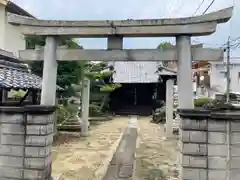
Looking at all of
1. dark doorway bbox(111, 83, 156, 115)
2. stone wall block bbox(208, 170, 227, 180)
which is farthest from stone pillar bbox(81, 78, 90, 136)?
dark doorway bbox(111, 83, 156, 115)

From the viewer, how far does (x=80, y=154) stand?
26.0 feet

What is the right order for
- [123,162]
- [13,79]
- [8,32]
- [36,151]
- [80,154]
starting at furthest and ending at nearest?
[8,32], [80,154], [123,162], [13,79], [36,151]

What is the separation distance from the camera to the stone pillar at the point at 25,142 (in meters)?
4.59

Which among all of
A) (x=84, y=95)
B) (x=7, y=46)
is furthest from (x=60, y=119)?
(x=7, y=46)

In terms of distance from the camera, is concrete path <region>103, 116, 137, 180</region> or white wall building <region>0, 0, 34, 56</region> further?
white wall building <region>0, 0, 34, 56</region>

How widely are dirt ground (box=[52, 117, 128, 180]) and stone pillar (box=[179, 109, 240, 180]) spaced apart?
2408 mm

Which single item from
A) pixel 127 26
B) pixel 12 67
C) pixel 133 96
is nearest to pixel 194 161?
pixel 127 26

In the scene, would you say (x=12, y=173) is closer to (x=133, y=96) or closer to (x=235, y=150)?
(x=235, y=150)

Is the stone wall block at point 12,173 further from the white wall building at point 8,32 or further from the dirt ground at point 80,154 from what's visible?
the white wall building at point 8,32

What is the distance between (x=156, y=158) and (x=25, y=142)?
432cm

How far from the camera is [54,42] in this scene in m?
4.94

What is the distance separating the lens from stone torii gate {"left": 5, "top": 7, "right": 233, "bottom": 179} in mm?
4566

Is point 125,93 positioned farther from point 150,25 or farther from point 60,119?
point 150,25

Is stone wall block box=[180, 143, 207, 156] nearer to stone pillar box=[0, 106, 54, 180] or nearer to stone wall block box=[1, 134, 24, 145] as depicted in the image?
stone pillar box=[0, 106, 54, 180]
